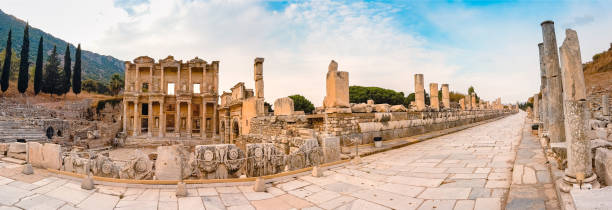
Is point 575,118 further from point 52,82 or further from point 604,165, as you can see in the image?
point 52,82

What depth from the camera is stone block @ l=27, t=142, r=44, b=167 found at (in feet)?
20.9

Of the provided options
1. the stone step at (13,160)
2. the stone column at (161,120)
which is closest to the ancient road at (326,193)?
the stone step at (13,160)

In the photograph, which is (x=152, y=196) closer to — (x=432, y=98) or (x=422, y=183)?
(x=422, y=183)

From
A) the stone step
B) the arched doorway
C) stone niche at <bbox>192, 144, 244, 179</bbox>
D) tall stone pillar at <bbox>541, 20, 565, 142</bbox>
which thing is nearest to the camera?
stone niche at <bbox>192, 144, 244, 179</bbox>

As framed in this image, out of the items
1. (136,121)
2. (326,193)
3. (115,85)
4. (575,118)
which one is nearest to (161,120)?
(136,121)

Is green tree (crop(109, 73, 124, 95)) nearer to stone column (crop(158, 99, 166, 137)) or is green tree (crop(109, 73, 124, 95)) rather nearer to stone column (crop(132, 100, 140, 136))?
stone column (crop(132, 100, 140, 136))

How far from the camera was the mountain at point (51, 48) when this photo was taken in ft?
261

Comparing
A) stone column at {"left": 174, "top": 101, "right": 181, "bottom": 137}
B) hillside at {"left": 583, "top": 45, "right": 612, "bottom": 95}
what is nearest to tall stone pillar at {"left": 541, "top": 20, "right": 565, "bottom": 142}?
stone column at {"left": 174, "top": 101, "right": 181, "bottom": 137}

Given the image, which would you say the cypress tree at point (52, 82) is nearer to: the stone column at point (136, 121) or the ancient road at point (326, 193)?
the stone column at point (136, 121)

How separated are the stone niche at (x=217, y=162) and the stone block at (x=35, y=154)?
4175 millimetres

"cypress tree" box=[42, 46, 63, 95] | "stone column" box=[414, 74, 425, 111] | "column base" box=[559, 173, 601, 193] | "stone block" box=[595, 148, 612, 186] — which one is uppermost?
"cypress tree" box=[42, 46, 63, 95]

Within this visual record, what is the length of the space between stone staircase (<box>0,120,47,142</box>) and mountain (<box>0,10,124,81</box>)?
6223cm

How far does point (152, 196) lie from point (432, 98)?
15.3m

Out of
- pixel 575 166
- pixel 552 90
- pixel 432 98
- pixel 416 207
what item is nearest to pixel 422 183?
pixel 416 207
